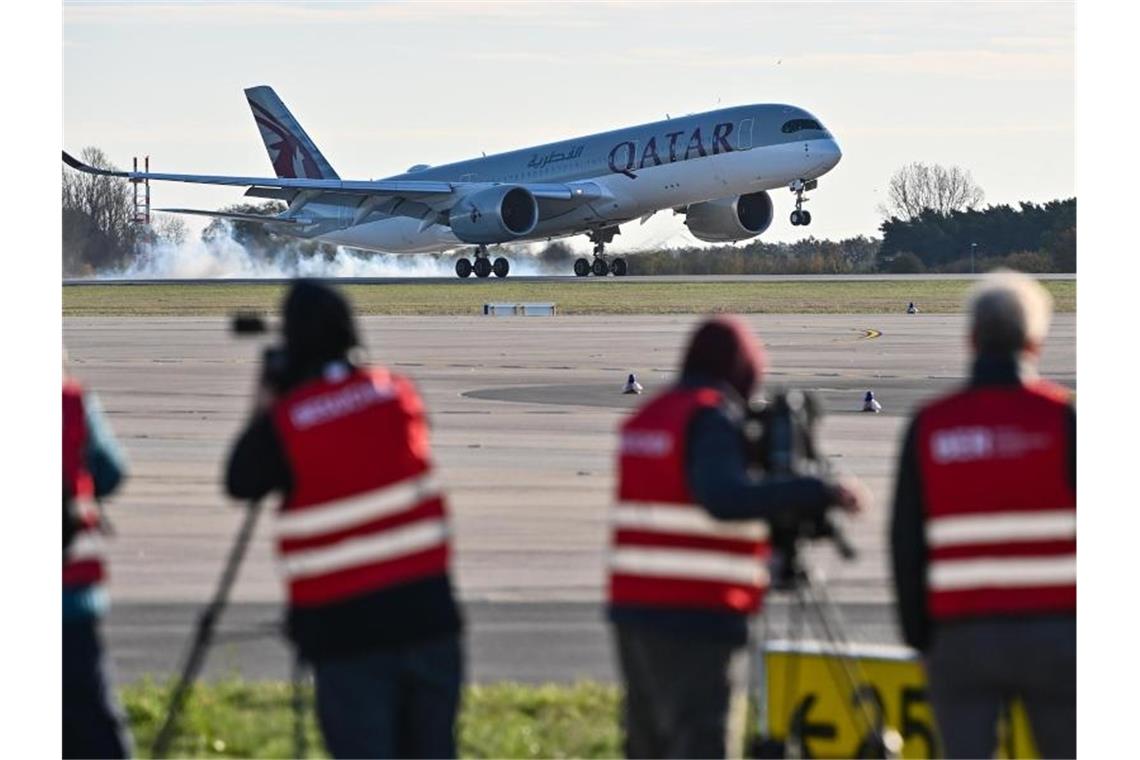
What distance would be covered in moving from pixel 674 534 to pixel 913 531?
677mm

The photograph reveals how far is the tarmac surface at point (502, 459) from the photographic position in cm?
989

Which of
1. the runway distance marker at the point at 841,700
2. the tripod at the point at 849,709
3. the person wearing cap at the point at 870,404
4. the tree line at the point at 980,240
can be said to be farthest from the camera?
Answer: the tree line at the point at 980,240

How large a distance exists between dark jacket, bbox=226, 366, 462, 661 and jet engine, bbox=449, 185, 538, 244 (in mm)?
52319

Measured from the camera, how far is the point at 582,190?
59156mm

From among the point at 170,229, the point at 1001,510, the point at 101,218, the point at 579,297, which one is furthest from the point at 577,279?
the point at 1001,510

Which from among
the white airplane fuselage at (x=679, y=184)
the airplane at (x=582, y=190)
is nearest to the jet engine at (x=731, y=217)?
the airplane at (x=582, y=190)

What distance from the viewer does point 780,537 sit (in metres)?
6.00

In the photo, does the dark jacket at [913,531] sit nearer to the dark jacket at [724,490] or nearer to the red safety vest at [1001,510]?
the red safety vest at [1001,510]

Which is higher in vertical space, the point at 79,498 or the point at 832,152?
the point at 832,152

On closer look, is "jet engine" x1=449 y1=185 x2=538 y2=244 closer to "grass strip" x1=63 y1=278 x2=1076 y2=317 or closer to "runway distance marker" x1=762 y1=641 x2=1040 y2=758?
"grass strip" x1=63 y1=278 x2=1076 y2=317

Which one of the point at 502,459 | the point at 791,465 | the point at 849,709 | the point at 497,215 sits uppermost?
the point at 497,215

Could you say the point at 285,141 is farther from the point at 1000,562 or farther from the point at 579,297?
the point at 1000,562

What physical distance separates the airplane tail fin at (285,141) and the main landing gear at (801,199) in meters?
19.9

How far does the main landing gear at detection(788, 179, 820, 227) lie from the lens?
181ft
